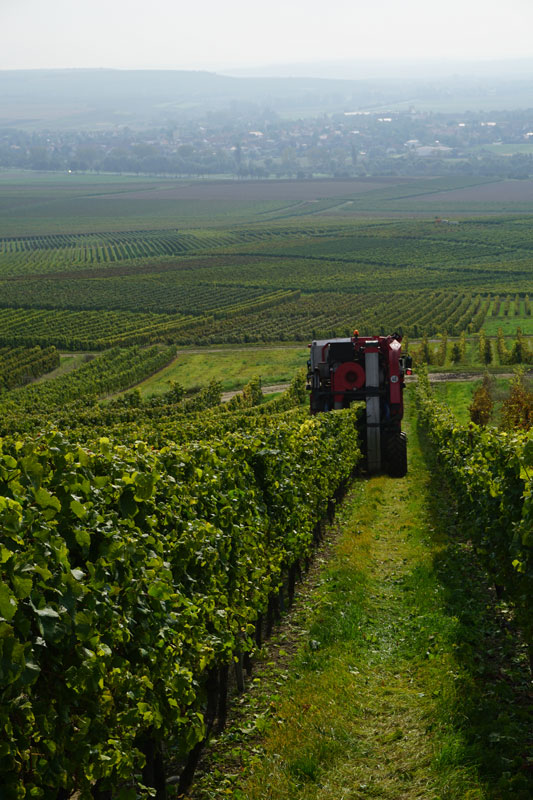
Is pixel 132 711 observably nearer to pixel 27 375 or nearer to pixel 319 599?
pixel 319 599

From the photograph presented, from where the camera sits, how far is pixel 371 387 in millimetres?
25109

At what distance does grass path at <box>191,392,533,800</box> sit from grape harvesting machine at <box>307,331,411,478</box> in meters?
10.1

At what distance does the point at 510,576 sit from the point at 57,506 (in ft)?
23.4

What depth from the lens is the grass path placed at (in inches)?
312

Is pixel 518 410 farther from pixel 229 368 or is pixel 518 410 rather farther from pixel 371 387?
pixel 229 368

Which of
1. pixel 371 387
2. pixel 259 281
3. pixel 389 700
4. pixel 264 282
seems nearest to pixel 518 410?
pixel 371 387

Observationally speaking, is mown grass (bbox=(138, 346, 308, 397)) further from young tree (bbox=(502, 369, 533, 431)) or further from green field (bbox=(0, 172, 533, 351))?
young tree (bbox=(502, 369, 533, 431))

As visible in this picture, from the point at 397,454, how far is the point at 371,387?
7.29 feet

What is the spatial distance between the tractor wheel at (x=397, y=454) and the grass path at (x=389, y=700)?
9761 mm

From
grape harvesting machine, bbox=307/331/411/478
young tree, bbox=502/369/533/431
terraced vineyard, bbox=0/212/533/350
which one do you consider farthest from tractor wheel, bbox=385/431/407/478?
terraced vineyard, bbox=0/212/533/350

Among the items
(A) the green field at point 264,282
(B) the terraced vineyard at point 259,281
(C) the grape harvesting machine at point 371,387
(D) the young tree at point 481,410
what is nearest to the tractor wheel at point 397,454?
(C) the grape harvesting machine at point 371,387

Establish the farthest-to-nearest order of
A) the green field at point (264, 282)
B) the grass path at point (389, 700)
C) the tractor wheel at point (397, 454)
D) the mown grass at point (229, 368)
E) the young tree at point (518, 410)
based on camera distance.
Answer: the green field at point (264, 282) → the mown grass at point (229, 368) → the young tree at point (518, 410) → the tractor wheel at point (397, 454) → the grass path at point (389, 700)

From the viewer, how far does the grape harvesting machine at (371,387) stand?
25000mm

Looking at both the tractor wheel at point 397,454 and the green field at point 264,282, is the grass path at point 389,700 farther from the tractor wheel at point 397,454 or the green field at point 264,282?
the green field at point 264,282
